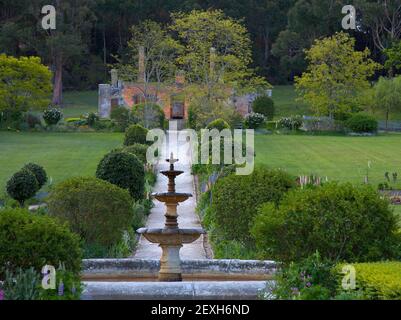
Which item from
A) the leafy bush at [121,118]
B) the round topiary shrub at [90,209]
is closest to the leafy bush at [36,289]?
the round topiary shrub at [90,209]

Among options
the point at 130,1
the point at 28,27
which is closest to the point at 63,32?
the point at 28,27

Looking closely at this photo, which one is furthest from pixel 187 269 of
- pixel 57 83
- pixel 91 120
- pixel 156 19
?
pixel 156 19

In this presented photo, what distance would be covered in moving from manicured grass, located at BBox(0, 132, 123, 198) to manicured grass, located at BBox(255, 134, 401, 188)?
7.57m

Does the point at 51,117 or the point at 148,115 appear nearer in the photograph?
the point at 148,115

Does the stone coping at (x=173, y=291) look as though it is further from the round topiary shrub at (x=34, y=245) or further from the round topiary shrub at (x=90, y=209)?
the round topiary shrub at (x=90, y=209)

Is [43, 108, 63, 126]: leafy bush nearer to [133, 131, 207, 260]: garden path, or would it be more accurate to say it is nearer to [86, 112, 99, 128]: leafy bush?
[86, 112, 99, 128]: leafy bush

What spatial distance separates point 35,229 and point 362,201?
459cm

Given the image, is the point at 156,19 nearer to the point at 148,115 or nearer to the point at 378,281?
the point at 148,115

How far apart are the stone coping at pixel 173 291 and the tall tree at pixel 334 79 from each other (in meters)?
56.9

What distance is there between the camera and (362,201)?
42.8 ft

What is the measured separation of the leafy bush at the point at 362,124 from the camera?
61.4 metres

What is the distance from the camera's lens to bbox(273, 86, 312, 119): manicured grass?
75375mm

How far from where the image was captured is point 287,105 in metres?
78.6

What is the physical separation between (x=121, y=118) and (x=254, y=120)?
8.97 m
